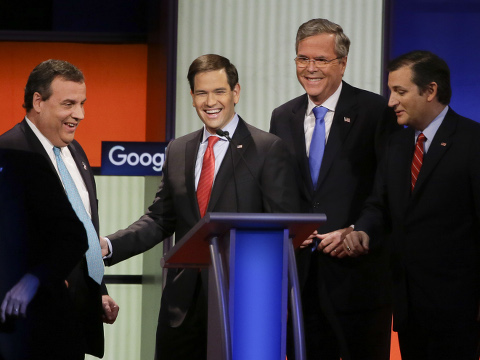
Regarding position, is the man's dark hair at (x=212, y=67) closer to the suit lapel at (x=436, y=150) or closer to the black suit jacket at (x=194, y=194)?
the black suit jacket at (x=194, y=194)

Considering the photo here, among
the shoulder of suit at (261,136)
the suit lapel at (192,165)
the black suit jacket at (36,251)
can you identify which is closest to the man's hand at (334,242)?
the shoulder of suit at (261,136)

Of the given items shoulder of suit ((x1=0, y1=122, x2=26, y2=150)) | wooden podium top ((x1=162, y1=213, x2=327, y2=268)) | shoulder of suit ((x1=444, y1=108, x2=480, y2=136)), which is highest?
shoulder of suit ((x1=444, y1=108, x2=480, y2=136))

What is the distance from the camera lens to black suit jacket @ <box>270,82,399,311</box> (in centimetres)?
341

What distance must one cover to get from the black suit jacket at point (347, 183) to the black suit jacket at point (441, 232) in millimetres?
166

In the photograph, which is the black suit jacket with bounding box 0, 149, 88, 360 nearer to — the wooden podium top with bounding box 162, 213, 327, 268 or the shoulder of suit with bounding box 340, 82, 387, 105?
the wooden podium top with bounding box 162, 213, 327, 268

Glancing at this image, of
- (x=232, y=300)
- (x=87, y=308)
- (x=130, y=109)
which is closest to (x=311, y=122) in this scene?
(x=87, y=308)

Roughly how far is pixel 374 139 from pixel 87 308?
1321 mm

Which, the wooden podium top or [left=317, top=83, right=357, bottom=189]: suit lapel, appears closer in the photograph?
the wooden podium top

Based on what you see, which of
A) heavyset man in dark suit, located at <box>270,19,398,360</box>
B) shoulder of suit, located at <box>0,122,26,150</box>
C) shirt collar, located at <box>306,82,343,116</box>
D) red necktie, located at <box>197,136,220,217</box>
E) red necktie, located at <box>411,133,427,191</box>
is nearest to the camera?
shoulder of suit, located at <box>0,122,26,150</box>

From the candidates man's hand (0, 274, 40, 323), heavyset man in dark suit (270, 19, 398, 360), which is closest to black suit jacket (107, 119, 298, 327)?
heavyset man in dark suit (270, 19, 398, 360)

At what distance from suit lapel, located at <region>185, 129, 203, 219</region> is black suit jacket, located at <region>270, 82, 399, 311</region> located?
1.35 ft

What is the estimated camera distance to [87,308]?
3.10m

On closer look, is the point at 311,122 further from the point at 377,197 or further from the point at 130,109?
the point at 130,109

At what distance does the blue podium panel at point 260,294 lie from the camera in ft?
7.55
